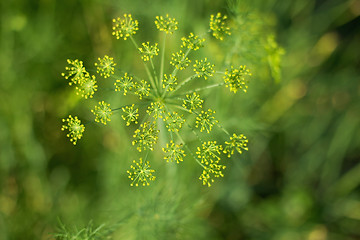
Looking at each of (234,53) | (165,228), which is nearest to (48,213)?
(165,228)

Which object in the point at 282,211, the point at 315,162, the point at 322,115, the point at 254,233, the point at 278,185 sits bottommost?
the point at 254,233

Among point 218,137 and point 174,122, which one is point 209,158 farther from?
point 218,137

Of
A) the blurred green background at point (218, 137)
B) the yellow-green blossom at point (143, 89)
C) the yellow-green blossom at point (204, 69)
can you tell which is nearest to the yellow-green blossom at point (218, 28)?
the yellow-green blossom at point (204, 69)

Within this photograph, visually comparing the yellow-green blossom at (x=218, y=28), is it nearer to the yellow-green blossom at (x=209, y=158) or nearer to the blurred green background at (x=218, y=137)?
the blurred green background at (x=218, y=137)

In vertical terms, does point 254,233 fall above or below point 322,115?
below

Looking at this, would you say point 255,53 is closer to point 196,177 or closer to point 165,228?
point 196,177

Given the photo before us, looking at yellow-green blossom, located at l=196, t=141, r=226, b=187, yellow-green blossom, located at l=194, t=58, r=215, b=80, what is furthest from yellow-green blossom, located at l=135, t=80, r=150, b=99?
yellow-green blossom, located at l=196, t=141, r=226, b=187

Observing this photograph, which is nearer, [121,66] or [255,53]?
[255,53]

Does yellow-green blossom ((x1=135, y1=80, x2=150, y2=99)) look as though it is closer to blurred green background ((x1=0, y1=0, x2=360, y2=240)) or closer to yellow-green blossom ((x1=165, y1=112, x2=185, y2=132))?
A: yellow-green blossom ((x1=165, y1=112, x2=185, y2=132))
